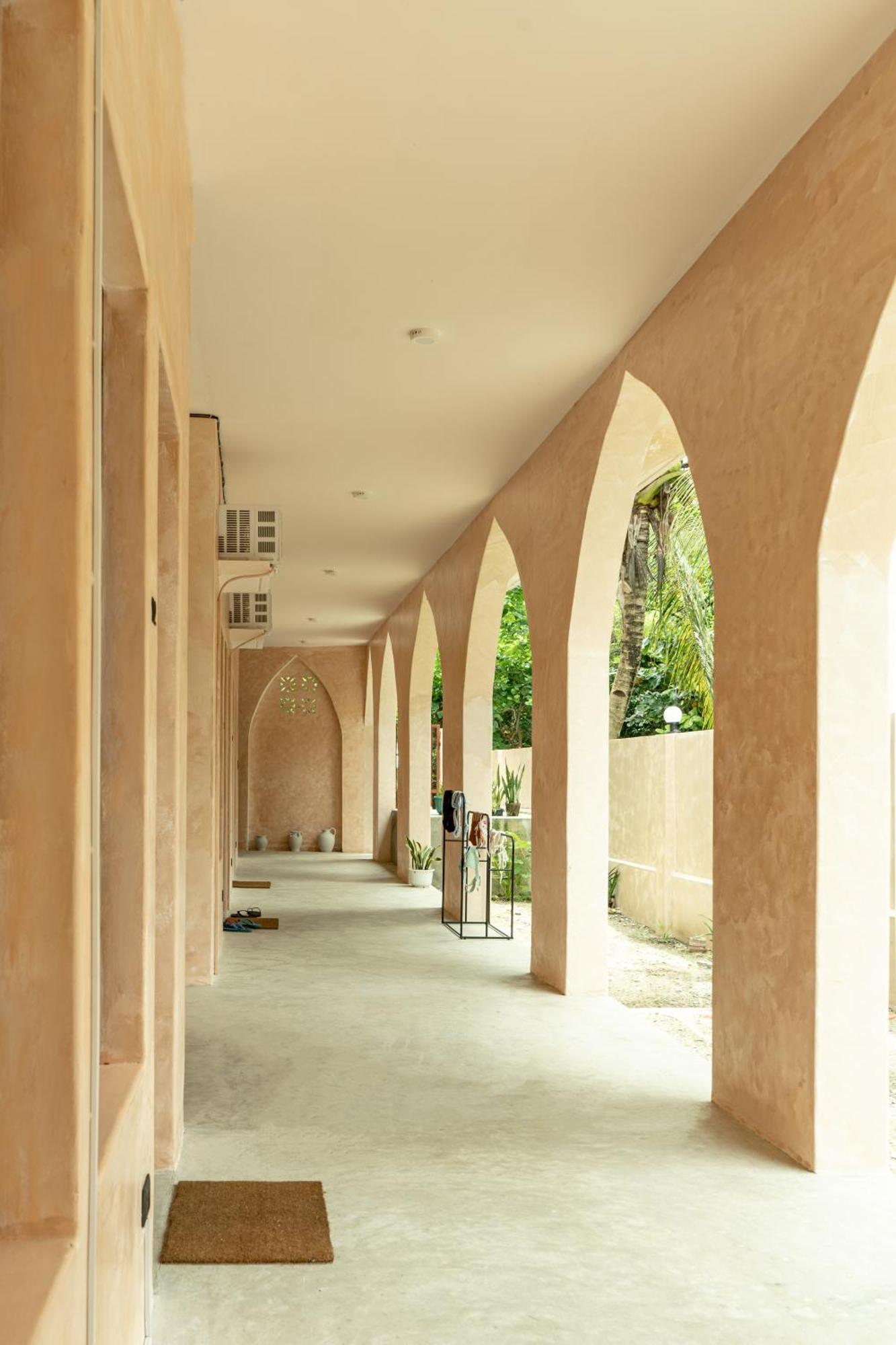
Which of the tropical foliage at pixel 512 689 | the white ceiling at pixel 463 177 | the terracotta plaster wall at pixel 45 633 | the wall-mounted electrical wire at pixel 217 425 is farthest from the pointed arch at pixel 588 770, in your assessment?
the tropical foliage at pixel 512 689

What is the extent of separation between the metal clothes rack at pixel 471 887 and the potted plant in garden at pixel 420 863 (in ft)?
7.78

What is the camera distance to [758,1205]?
3805mm

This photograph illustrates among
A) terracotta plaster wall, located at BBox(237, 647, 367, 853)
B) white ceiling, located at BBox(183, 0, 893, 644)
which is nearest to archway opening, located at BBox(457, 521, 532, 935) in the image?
white ceiling, located at BBox(183, 0, 893, 644)

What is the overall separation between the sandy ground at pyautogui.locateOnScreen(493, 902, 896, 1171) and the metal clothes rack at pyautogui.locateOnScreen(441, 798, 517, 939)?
0.26m

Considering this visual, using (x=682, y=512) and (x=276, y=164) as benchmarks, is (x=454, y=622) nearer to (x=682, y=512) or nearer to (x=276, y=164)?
(x=682, y=512)

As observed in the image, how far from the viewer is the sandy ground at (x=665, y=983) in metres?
6.56

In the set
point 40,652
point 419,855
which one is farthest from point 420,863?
point 40,652

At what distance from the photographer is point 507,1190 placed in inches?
156

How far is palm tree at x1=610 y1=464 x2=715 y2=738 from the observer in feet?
45.2

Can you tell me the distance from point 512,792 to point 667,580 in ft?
11.0

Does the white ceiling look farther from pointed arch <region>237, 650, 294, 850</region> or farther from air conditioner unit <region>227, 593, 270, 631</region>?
pointed arch <region>237, 650, 294, 850</region>

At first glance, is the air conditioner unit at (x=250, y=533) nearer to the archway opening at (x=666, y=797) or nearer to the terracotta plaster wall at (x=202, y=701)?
the terracotta plaster wall at (x=202, y=701)

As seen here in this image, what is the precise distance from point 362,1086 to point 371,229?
3.41 meters

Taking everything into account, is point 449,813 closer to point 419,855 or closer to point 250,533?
point 250,533
